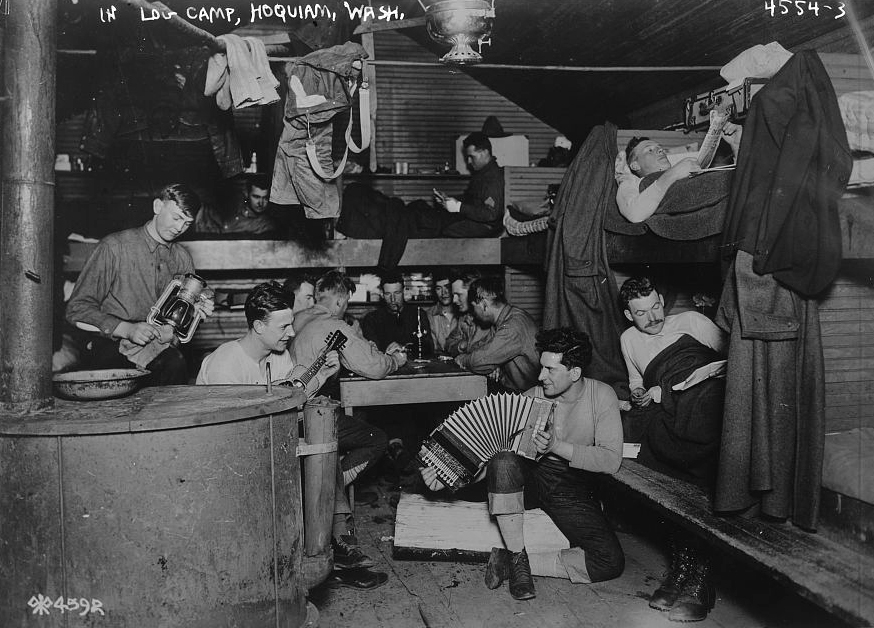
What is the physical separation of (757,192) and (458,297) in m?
4.19

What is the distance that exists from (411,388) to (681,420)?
2.08 metres

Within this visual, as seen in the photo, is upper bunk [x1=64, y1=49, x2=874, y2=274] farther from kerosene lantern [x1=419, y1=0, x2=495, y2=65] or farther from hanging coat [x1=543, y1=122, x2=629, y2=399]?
kerosene lantern [x1=419, y1=0, x2=495, y2=65]

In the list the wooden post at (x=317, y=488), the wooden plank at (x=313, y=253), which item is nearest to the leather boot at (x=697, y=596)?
the wooden post at (x=317, y=488)

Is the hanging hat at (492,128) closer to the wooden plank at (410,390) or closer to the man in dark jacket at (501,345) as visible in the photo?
the man in dark jacket at (501,345)

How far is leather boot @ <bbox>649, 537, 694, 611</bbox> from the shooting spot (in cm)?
373

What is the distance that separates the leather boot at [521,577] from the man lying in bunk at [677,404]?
0.66 meters

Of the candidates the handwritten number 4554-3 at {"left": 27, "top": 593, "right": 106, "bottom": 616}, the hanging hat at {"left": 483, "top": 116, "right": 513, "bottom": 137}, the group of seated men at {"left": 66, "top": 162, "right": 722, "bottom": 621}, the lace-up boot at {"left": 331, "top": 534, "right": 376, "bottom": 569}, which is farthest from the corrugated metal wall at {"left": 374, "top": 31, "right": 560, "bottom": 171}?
the handwritten number 4554-3 at {"left": 27, "top": 593, "right": 106, "bottom": 616}

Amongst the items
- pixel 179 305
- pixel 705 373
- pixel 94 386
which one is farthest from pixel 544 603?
pixel 179 305

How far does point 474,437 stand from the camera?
4281mm

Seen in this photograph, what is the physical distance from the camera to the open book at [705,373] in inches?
173

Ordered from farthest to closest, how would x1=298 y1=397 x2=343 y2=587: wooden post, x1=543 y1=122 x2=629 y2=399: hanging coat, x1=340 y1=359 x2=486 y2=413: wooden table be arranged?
x1=340 y1=359 x2=486 y2=413: wooden table → x1=543 y1=122 x2=629 y2=399: hanging coat → x1=298 y1=397 x2=343 y2=587: wooden post

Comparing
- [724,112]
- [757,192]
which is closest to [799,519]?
[757,192]

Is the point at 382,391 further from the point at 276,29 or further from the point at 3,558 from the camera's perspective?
the point at 276,29

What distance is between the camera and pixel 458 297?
7.35 metres
